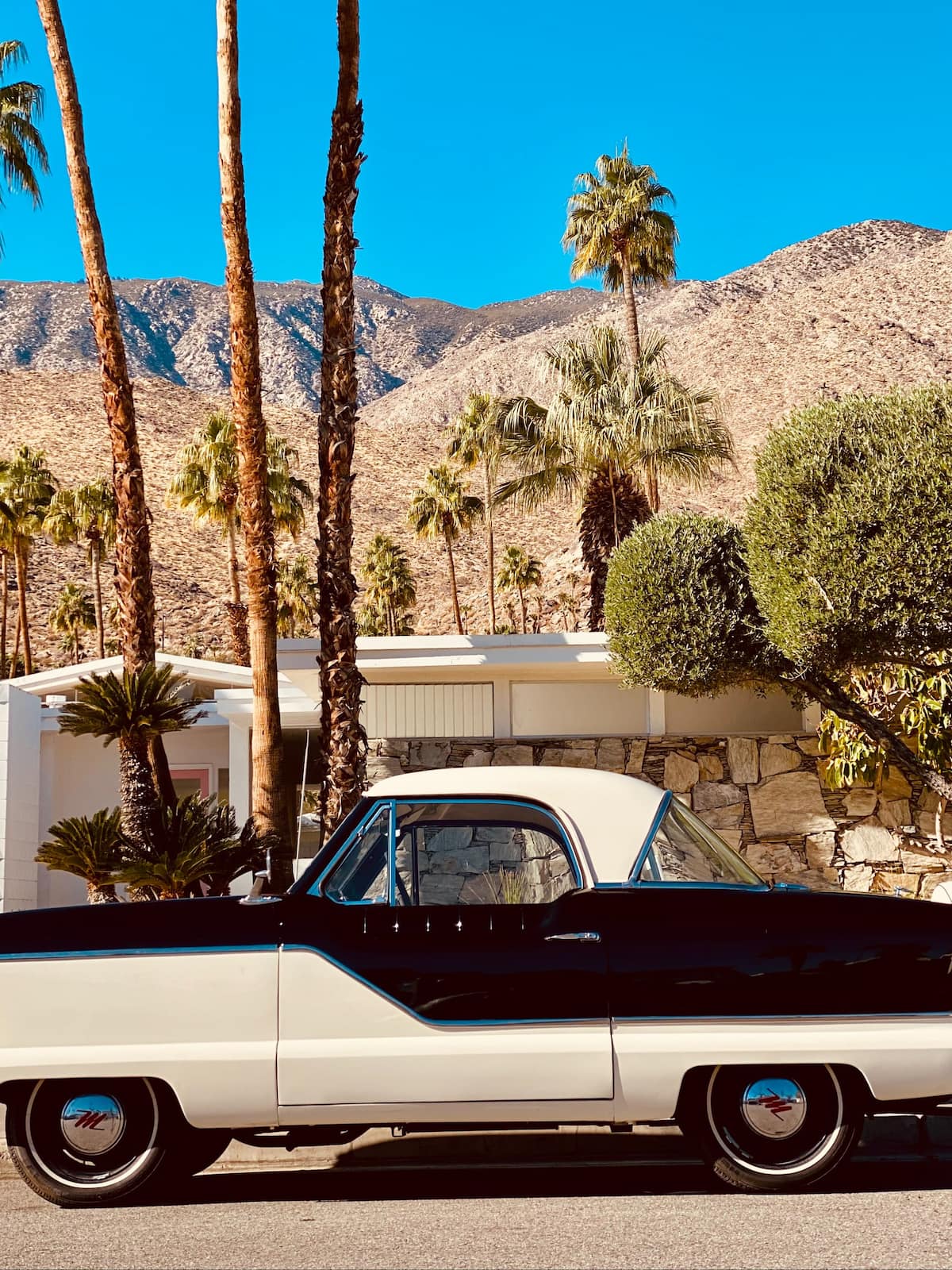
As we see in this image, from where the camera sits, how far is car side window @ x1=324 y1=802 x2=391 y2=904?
5.52 metres

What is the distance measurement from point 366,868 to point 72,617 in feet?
190

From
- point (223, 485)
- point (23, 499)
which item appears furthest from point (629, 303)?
point (23, 499)

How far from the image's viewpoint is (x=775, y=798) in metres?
16.1

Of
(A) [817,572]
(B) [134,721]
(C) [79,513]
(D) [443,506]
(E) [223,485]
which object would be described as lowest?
(B) [134,721]

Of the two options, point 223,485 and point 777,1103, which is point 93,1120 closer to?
point 777,1103

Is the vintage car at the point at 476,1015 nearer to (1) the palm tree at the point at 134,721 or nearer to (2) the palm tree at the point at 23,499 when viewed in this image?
(1) the palm tree at the point at 134,721

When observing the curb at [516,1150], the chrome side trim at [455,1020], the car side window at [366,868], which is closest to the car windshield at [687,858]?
the chrome side trim at [455,1020]

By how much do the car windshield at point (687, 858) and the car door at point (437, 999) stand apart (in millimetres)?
336

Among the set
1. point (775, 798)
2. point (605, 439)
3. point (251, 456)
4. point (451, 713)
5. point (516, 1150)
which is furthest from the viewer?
point (605, 439)

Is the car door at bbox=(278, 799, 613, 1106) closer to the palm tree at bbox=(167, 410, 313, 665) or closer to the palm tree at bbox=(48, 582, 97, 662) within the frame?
the palm tree at bbox=(167, 410, 313, 665)

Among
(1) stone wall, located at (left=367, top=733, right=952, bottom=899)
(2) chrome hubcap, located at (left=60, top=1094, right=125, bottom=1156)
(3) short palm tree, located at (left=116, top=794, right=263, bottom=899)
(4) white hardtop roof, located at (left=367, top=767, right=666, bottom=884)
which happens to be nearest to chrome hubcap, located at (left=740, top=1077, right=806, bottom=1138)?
(4) white hardtop roof, located at (left=367, top=767, right=666, bottom=884)

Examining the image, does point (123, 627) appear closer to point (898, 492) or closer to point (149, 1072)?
point (898, 492)

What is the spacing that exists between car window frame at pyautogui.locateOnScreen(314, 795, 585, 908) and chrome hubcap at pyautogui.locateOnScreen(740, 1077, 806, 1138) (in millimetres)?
1089

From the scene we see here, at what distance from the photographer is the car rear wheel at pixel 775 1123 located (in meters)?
5.42
